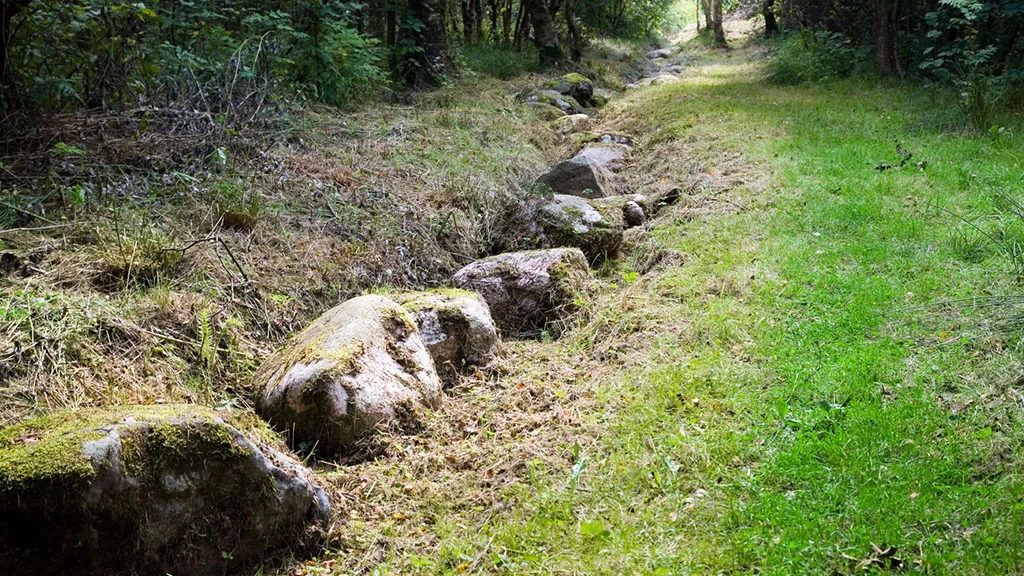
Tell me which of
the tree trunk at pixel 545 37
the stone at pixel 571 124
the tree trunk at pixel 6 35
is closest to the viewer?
the tree trunk at pixel 6 35

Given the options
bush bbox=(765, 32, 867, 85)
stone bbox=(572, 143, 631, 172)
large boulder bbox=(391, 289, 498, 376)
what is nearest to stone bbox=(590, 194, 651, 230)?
stone bbox=(572, 143, 631, 172)

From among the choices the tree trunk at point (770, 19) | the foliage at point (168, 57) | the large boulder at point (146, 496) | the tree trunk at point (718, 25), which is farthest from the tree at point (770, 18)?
the large boulder at point (146, 496)

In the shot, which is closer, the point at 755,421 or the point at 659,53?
the point at 755,421

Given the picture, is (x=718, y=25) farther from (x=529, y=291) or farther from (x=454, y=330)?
(x=454, y=330)

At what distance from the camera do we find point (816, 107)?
9922 millimetres

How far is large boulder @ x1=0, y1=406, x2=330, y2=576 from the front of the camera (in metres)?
2.33

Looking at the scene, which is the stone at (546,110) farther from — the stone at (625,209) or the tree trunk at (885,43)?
the tree trunk at (885,43)

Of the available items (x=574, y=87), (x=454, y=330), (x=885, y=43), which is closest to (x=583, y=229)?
(x=454, y=330)

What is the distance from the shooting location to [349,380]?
11.6ft

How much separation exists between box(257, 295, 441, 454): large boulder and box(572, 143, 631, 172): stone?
4.82m

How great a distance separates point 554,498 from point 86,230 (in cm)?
Result: 349

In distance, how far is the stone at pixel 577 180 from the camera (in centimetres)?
735

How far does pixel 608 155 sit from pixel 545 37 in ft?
25.4

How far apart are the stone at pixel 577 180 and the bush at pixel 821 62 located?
6.91 meters
